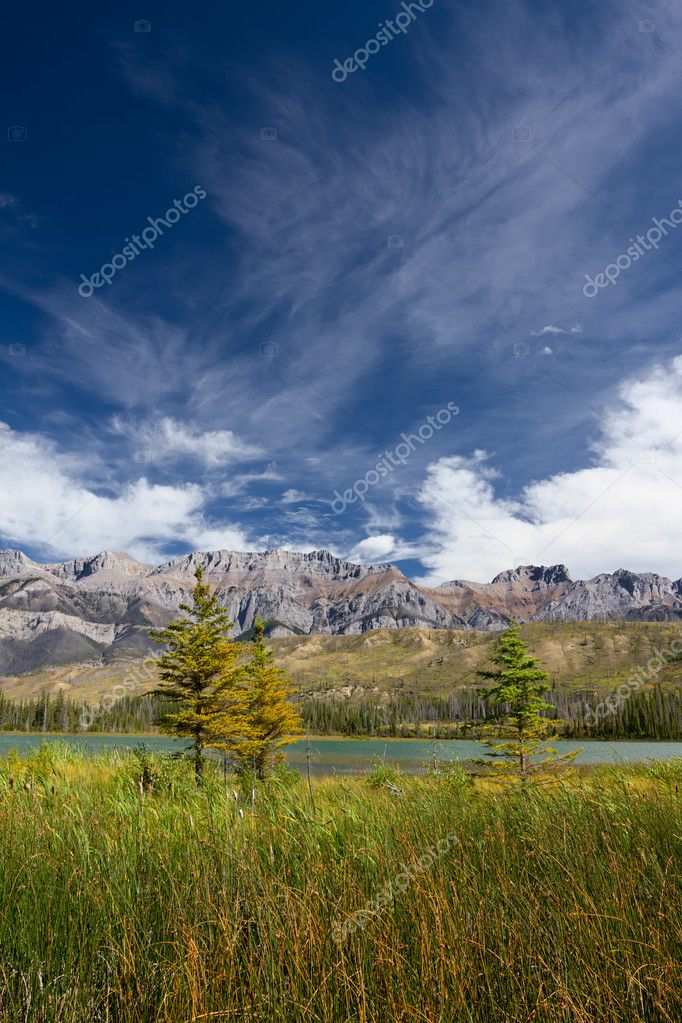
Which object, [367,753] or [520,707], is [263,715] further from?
[367,753]

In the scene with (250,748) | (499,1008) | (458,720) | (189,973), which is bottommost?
(458,720)

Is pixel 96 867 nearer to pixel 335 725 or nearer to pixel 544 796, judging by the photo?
pixel 544 796

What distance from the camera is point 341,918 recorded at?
362 centimetres

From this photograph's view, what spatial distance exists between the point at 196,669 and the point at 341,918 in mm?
25694

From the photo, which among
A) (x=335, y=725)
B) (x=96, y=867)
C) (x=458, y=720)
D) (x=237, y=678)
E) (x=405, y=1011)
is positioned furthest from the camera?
(x=458, y=720)

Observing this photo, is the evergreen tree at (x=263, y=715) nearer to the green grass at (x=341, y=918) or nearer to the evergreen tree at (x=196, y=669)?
the evergreen tree at (x=196, y=669)

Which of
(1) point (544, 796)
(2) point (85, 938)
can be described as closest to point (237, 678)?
(1) point (544, 796)

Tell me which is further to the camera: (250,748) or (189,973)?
(250,748)

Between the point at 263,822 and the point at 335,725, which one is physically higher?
the point at 263,822

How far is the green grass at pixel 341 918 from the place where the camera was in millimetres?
2951

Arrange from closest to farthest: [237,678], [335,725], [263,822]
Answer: [263,822] → [237,678] → [335,725]

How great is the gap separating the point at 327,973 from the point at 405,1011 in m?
0.53

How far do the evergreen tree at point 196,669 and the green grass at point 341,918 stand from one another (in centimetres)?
2289

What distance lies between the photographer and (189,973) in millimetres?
2879
